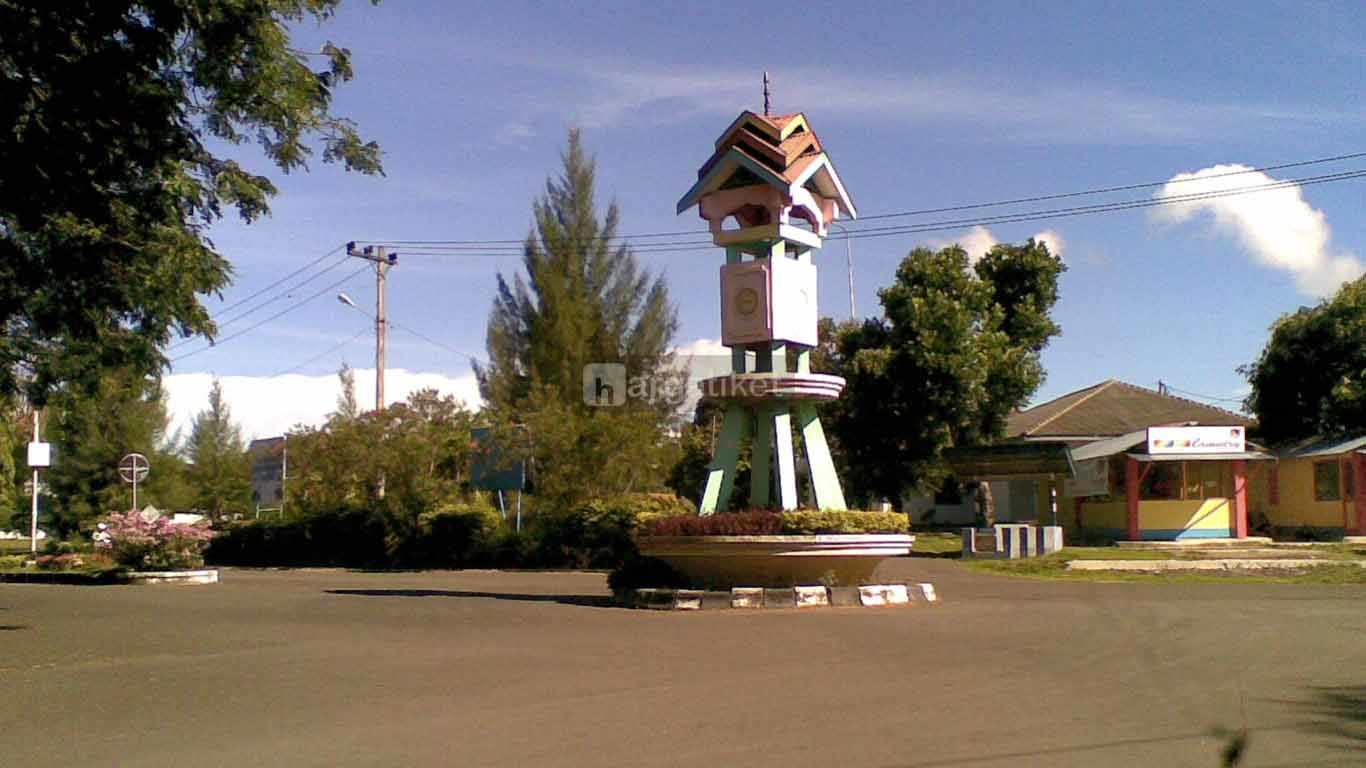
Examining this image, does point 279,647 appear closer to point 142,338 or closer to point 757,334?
point 142,338

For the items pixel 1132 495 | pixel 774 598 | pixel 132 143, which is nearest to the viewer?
pixel 132 143

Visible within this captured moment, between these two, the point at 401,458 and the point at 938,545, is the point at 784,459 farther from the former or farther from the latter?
the point at 938,545

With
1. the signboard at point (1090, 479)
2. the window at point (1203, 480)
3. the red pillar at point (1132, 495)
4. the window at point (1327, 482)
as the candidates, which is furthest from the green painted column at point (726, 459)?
the window at point (1327, 482)

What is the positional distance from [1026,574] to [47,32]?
20787 millimetres

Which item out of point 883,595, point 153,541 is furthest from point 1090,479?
point 153,541

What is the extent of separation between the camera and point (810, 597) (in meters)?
17.9

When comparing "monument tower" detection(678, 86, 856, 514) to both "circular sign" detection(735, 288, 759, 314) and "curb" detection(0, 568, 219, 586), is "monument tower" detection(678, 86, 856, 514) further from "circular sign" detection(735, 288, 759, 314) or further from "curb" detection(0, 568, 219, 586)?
"curb" detection(0, 568, 219, 586)

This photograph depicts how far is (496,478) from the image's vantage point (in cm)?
3391

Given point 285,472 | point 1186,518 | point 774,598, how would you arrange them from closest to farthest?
1. point 774,598
2. point 1186,518
3. point 285,472

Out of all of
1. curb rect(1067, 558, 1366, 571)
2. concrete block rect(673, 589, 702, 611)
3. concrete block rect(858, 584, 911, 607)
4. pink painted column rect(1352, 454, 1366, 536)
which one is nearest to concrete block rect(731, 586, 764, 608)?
concrete block rect(673, 589, 702, 611)

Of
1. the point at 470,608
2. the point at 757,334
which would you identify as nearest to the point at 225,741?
the point at 470,608

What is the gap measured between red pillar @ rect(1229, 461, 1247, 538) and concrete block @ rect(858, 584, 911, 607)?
20.9 m

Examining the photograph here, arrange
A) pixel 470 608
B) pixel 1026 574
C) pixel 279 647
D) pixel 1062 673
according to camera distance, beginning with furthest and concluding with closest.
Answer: pixel 1026 574, pixel 470 608, pixel 279 647, pixel 1062 673

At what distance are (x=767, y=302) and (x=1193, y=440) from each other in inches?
786
